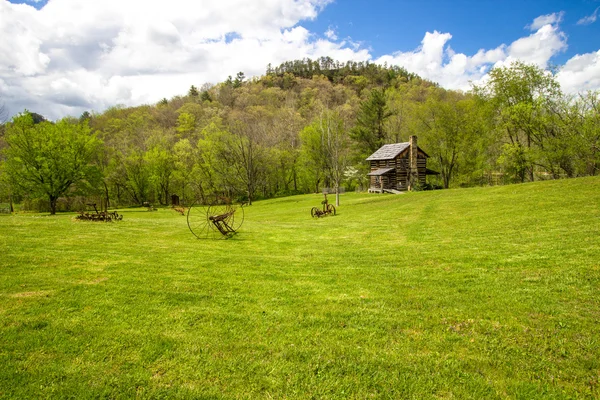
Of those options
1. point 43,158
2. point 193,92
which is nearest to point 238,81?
point 193,92

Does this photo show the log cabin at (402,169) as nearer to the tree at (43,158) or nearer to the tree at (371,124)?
the tree at (371,124)

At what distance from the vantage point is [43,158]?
36156mm

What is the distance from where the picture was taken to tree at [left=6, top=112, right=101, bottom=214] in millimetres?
36438

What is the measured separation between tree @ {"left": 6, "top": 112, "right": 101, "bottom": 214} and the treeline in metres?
0.12

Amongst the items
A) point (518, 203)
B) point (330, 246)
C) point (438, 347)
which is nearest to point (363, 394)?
point (438, 347)

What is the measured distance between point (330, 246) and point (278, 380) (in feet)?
29.8

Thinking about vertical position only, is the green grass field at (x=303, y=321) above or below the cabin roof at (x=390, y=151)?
below

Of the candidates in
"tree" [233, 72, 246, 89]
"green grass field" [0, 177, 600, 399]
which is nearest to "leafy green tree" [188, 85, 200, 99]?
"tree" [233, 72, 246, 89]

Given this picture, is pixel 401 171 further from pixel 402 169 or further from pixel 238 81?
pixel 238 81

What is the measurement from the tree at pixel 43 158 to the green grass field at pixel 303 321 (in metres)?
33.6

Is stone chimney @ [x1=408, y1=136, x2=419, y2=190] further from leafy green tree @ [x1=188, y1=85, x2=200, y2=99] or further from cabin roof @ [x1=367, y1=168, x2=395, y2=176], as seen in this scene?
leafy green tree @ [x1=188, y1=85, x2=200, y2=99]

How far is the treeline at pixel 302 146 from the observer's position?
106 feet

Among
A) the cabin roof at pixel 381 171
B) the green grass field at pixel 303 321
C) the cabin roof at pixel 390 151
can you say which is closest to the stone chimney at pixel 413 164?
the cabin roof at pixel 390 151

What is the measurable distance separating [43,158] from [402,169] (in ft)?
149
